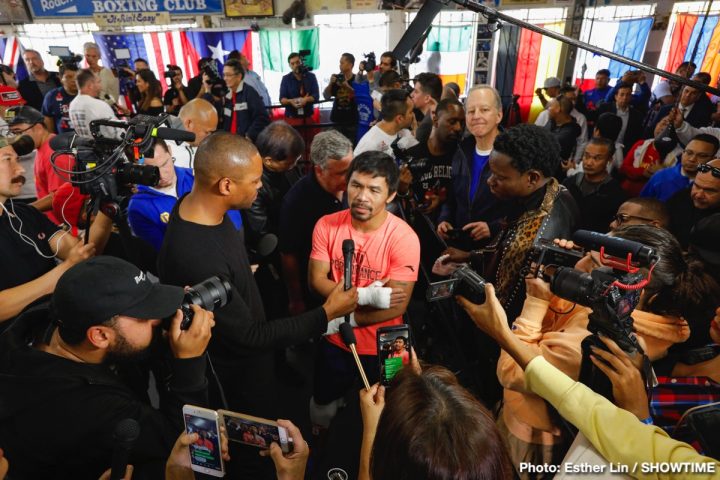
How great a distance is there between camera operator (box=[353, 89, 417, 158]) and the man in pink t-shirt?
1.54 meters

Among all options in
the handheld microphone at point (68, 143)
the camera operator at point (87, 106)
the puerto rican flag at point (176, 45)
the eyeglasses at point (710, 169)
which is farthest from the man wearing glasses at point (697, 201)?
the puerto rican flag at point (176, 45)

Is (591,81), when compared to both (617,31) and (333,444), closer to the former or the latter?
(617,31)

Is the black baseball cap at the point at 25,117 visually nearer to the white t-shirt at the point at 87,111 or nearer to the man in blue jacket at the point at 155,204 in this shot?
the white t-shirt at the point at 87,111

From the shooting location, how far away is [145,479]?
1.33 meters

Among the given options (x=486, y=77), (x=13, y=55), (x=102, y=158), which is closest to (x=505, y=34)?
(x=486, y=77)

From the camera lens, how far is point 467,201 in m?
3.23

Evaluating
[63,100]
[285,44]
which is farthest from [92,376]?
[285,44]

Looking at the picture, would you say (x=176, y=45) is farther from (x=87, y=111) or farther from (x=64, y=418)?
(x=64, y=418)

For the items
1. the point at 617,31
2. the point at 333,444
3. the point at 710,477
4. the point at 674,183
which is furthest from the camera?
the point at 617,31

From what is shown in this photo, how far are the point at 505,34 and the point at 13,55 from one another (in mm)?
12778

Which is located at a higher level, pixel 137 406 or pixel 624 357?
pixel 624 357

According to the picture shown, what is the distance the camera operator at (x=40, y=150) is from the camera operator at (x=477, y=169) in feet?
10.1

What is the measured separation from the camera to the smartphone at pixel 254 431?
119 cm

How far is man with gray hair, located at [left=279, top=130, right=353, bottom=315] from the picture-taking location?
2721 millimetres
